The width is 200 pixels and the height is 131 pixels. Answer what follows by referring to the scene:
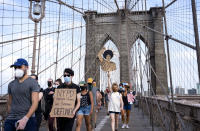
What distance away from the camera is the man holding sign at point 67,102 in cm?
346

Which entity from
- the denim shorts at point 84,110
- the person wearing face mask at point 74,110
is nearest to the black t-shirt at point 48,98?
the denim shorts at point 84,110

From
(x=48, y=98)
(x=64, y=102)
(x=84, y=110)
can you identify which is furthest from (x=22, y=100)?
(x=48, y=98)

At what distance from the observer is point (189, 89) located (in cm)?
495

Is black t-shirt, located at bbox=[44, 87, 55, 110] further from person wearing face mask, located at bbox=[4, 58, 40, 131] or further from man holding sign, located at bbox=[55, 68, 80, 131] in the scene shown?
person wearing face mask, located at bbox=[4, 58, 40, 131]

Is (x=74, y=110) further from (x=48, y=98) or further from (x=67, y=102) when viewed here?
(x=48, y=98)

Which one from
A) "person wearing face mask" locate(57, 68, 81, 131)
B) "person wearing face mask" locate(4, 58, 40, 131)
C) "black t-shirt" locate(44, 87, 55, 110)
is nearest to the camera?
"person wearing face mask" locate(4, 58, 40, 131)

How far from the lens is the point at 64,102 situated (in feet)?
11.7

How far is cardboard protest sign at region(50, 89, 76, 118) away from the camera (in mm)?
3500

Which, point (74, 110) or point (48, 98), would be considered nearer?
point (74, 110)

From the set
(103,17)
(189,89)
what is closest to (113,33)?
(103,17)

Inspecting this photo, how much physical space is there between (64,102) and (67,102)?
0.15 ft

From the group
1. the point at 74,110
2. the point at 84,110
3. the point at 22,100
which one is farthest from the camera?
the point at 84,110

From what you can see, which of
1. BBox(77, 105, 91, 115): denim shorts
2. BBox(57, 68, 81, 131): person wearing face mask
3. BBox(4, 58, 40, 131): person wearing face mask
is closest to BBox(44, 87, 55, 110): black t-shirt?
BBox(77, 105, 91, 115): denim shorts

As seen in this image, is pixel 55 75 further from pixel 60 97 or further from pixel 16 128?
pixel 16 128
